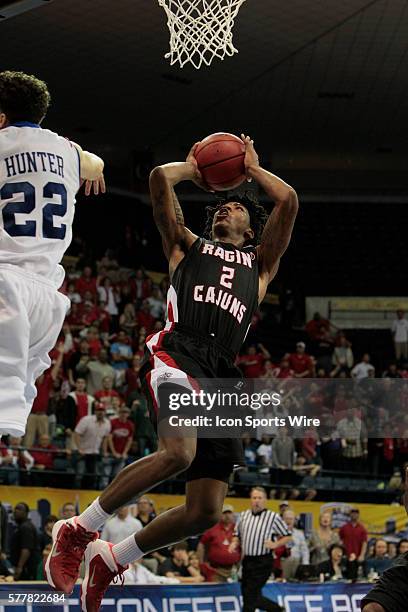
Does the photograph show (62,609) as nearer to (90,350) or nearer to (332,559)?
(332,559)

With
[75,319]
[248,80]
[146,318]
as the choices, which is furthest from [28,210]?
[248,80]

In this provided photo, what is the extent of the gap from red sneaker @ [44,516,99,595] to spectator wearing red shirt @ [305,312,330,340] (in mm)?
15350

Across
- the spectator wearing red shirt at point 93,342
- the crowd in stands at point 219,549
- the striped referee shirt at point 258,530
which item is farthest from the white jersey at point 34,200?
the spectator wearing red shirt at point 93,342

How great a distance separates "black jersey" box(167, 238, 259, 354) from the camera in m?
6.46

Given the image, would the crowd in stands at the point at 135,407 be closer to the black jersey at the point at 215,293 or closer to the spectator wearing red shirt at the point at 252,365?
the spectator wearing red shirt at the point at 252,365

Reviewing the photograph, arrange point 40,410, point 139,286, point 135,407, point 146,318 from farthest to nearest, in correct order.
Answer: point 139,286 < point 146,318 < point 135,407 < point 40,410

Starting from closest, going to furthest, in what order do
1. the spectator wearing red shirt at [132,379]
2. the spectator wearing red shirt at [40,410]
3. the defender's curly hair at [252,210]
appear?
the defender's curly hair at [252,210] → the spectator wearing red shirt at [40,410] → the spectator wearing red shirt at [132,379]

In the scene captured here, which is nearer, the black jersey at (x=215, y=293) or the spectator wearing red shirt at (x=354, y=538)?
the black jersey at (x=215, y=293)

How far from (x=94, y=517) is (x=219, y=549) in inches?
255

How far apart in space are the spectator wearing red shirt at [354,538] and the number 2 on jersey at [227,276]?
740cm

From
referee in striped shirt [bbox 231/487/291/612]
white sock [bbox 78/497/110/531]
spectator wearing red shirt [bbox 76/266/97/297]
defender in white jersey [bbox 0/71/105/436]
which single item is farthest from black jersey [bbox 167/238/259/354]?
spectator wearing red shirt [bbox 76/266/97/297]

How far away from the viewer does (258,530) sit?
12047 mm

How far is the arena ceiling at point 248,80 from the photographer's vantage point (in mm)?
16641

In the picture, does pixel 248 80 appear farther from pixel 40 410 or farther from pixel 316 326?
pixel 40 410
